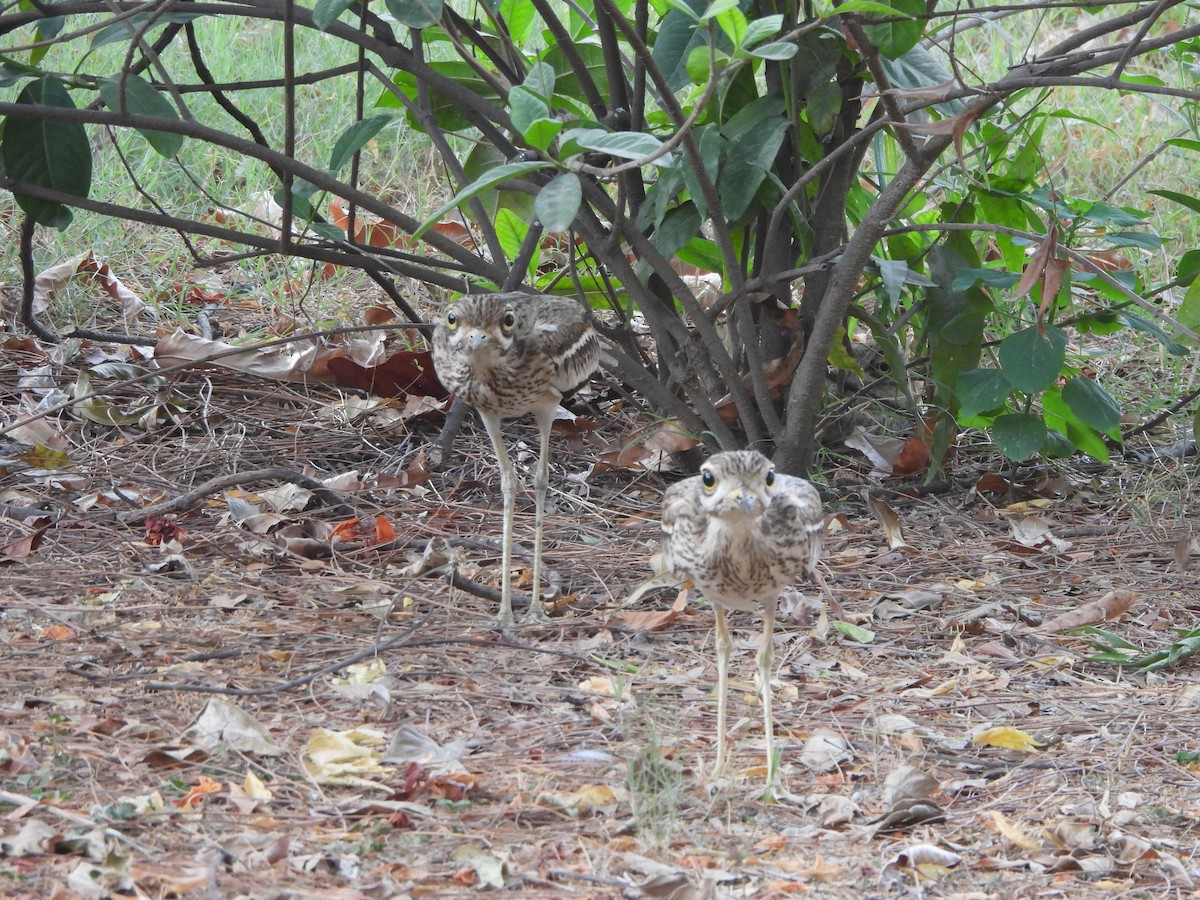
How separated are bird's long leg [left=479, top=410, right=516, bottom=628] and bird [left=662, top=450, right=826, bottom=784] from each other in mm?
952

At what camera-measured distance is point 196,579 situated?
14.0 feet

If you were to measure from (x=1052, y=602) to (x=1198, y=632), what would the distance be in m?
0.54

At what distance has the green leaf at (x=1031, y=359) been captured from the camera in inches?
181

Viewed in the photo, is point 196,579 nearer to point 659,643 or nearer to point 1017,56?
point 659,643

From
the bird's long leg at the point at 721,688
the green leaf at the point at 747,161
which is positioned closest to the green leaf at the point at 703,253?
the green leaf at the point at 747,161

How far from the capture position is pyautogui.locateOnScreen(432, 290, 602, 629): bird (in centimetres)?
415

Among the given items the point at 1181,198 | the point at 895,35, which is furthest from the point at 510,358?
the point at 1181,198

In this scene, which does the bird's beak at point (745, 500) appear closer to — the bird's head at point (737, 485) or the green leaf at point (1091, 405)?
the bird's head at point (737, 485)

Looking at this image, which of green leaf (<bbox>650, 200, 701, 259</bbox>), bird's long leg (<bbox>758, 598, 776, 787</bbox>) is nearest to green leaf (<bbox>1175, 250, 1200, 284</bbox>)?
green leaf (<bbox>650, 200, 701, 259</bbox>)

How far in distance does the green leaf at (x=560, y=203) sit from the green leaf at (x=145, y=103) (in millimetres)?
1778

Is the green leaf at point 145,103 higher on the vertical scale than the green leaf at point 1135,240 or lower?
higher

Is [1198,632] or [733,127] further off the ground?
[733,127]

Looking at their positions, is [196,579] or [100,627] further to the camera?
[196,579]

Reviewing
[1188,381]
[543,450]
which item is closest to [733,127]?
[543,450]
